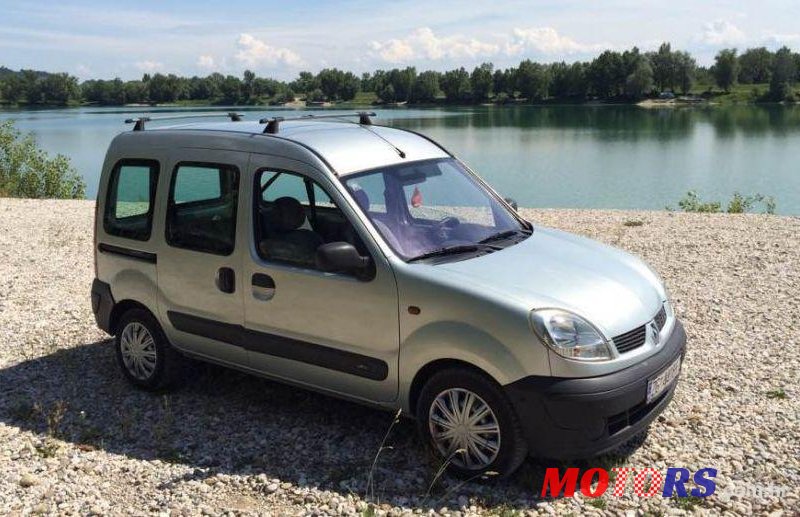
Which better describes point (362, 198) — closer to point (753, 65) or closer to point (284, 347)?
point (284, 347)

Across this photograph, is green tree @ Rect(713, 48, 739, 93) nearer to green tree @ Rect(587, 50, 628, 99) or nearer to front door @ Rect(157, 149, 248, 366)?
green tree @ Rect(587, 50, 628, 99)

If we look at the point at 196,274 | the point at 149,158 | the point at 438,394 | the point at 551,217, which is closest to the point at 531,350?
the point at 438,394

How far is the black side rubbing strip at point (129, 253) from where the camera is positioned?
5422 millimetres

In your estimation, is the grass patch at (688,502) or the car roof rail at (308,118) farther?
the car roof rail at (308,118)

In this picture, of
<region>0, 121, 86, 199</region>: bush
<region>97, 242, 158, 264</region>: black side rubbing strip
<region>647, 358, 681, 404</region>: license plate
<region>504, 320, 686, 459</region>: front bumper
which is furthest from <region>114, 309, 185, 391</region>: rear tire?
<region>0, 121, 86, 199</region>: bush

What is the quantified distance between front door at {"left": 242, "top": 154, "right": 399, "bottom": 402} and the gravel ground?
19.6 inches

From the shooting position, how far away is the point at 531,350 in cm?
375

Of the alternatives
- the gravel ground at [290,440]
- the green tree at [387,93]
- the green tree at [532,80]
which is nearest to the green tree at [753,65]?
the green tree at [532,80]

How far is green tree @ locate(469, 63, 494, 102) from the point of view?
122 meters

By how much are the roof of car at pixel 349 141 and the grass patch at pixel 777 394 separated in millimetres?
3137

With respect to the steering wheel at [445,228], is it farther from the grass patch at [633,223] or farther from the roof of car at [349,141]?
the grass patch at [633,223]

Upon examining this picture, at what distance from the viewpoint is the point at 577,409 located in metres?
3.72

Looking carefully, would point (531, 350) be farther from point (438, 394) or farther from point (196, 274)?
point (196, 274)

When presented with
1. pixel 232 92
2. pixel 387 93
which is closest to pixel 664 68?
pixel 387 93
